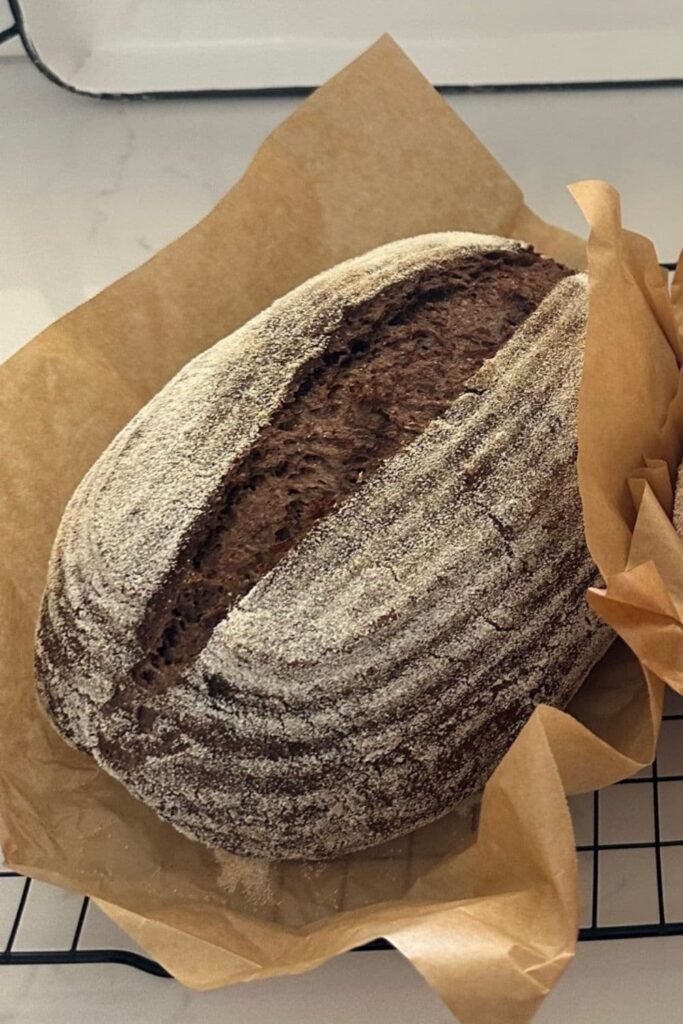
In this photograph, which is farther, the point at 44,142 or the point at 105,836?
the point at 44,142

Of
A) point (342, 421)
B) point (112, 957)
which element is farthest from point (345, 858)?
point (342, 421)

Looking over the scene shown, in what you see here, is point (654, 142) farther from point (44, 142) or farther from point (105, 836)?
point (105, 836)

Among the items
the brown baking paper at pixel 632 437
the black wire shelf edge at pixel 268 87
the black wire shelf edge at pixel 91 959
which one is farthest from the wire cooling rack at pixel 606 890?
the black wire shelf edge at pixel 268 87

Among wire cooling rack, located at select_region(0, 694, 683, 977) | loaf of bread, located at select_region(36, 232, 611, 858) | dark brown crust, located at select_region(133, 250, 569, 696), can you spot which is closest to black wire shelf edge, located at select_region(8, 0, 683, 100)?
dark brown crust, located at select_region(133, 250, 569, 696)

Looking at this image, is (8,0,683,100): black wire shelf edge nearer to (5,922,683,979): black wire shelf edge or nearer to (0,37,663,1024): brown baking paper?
(0,37,663,1024): brown baking paper

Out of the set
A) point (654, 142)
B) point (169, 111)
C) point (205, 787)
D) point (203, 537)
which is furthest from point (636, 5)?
point (205, 787)

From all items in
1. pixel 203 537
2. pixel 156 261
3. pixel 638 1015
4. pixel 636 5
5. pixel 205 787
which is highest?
pixel 636 5

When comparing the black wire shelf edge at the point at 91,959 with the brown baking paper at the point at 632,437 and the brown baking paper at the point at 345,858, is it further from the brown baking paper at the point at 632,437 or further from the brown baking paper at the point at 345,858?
the brown baking paper at the point at 632,437

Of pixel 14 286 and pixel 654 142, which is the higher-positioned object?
pixel 654 142
